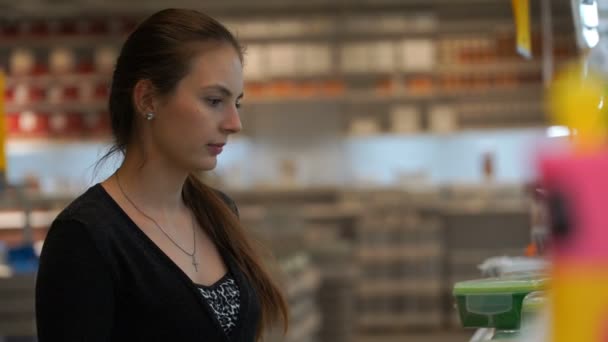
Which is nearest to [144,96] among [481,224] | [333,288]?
[333,288]

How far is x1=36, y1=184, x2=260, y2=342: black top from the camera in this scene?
141cm

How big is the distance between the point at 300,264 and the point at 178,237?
3.64m

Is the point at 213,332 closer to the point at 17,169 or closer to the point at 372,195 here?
the point at 372,195

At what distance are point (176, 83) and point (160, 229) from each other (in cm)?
24

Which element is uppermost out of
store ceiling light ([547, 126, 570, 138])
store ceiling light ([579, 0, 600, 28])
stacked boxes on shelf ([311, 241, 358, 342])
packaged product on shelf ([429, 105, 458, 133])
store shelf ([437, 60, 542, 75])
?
store shelf ([437, 60, 542, 75])

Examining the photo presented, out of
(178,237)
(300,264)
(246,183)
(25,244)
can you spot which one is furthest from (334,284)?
A: (178,237)

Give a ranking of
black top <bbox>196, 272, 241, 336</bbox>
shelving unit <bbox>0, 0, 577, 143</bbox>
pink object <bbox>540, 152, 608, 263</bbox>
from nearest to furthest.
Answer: pink object <bbox>540, 152, 608, 263</bbox>
black top <bbox>196, 272, 241, 336</bbox>
shelving unit <bbox>0, 0, 577, 143</bbox>

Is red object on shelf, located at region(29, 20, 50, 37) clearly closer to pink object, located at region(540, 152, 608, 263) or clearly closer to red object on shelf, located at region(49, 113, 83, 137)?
red object on shelf, located at region(49, 113, 83, 137)

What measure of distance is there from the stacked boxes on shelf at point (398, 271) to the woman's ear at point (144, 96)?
6.91 meters

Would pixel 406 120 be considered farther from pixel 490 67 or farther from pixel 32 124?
pixel 32 124

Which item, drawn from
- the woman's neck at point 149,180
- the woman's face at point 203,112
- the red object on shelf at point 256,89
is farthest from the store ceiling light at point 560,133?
the red object on shelf at point 256,89

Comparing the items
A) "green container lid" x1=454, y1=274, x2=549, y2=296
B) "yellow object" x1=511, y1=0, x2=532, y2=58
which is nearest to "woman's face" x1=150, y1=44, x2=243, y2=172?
"green container lid" x1=454, y1=274, x2=549, y2=296

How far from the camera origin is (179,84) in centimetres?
159

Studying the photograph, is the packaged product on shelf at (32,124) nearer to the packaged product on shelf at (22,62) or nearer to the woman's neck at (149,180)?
the packaged product on shelf at (22,62)
